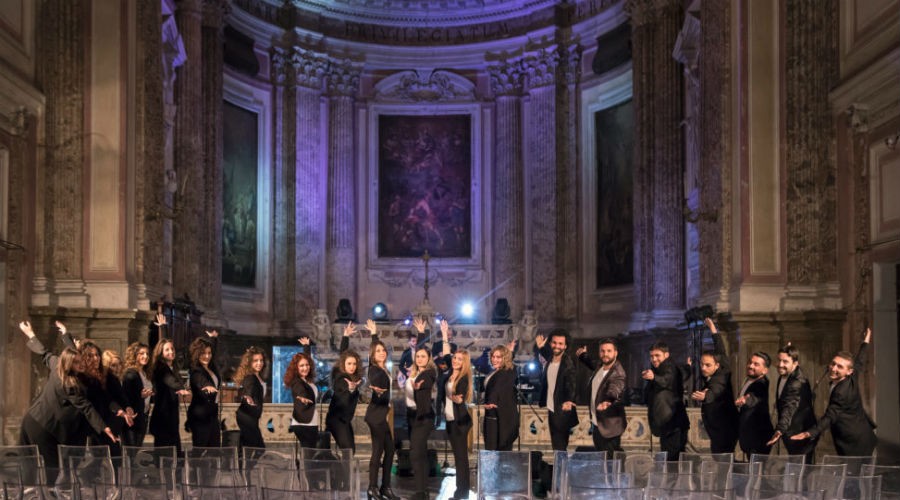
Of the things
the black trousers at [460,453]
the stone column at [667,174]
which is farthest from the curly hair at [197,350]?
the stone column at [667,174]

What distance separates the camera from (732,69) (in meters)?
13.8

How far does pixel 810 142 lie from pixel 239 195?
13672mm

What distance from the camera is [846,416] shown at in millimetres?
9227

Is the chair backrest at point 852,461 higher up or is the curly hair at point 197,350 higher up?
the curly hair at point 197,350

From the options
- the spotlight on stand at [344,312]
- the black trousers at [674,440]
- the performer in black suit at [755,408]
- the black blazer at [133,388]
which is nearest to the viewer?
the performer in black suit at [755,408]

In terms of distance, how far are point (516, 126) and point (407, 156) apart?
9.20ft

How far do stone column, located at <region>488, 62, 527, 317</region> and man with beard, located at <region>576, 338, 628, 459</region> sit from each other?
568 inches

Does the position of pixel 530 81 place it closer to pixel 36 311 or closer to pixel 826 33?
pixel 826 33

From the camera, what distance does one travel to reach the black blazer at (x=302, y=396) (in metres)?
10.5

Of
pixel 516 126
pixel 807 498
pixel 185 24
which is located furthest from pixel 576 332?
pixel 807 498

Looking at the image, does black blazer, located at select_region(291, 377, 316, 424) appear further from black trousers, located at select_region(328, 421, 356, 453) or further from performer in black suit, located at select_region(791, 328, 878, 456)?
performer in black suit, located at select_region(791, 328, 878, 456)

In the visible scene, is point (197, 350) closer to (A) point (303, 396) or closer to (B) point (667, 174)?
(A) point (303, 396)

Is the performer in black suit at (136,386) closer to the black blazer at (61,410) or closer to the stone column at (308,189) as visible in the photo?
the black blazer at (61,410)

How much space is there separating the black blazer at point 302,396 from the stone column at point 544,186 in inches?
552
